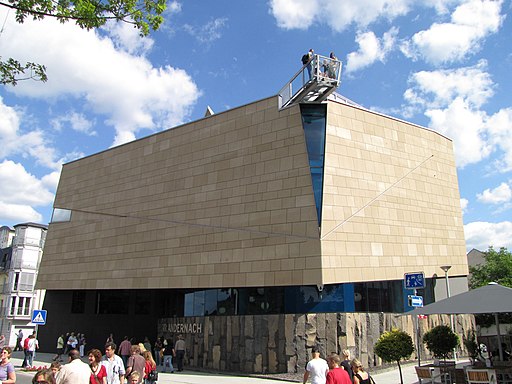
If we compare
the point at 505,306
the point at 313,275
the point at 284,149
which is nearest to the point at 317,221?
the point at 313,275

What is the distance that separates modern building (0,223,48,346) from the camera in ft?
167

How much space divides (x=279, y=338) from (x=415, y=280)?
6.82 metres

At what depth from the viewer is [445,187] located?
82.2ft

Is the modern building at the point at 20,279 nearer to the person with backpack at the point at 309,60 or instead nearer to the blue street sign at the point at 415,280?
the person with backpack at the point at 309,60

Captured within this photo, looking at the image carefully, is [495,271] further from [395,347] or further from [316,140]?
[395,347]

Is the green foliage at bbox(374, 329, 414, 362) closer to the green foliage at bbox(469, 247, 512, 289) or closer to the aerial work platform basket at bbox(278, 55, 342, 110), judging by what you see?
the aerial work platform basket at bbox(278, 55, 342, 110)

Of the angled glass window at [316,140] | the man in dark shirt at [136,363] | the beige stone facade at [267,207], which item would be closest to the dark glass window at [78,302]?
the beige stone facade at [267,207]

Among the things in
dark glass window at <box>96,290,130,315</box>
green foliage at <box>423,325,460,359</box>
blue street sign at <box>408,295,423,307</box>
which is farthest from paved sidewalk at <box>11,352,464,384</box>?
dark glass window at <box>96,290,130,315</box>

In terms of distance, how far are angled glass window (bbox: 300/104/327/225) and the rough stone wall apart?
15.1 feet

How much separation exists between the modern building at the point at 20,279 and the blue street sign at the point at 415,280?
47.3 metres

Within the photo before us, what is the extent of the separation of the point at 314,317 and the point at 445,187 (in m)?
12.2

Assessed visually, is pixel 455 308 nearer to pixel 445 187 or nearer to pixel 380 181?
pixel 380 181

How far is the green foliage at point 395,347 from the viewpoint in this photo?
1320 centimetres

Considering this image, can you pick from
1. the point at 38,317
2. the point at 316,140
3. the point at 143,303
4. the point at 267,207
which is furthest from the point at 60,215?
the point at 316,140
